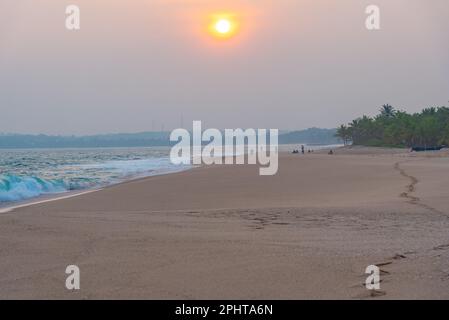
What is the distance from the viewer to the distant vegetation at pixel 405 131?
3420 inches

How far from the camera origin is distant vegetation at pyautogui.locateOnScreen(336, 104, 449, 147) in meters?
86.9

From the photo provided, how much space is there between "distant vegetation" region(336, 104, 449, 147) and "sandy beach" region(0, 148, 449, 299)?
245 feet

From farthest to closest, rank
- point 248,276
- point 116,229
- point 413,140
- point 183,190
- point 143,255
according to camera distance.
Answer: point 413,140, point 183,190, point 116,229, point 143,255, point 248,276

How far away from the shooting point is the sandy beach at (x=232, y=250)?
5.55m

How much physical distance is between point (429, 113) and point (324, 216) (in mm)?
109906

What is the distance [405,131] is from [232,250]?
287 ft

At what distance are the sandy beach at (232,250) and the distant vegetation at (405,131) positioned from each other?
74.7 meters

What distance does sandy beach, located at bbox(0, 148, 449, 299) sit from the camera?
5.55m

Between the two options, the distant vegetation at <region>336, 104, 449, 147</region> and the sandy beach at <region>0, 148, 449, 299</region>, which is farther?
the distant vegetation at <region>336, 104, 449, 147</region>

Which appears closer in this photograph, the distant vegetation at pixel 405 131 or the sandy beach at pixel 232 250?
the sandy beach at pixel 232 250
